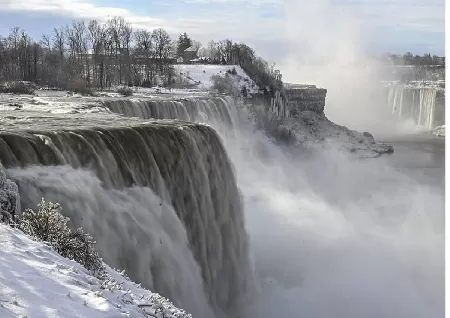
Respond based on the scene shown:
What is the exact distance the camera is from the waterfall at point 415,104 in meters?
70.3

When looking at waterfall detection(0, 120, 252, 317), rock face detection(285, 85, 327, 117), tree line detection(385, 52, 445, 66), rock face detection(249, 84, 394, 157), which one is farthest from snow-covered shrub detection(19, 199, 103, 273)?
tree line detection(385, 52, 445, 66)

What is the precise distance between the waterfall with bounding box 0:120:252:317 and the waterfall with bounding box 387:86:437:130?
61162mm

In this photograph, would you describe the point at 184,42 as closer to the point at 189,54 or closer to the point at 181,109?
the point at 189,54

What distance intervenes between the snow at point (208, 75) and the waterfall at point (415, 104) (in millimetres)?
29238

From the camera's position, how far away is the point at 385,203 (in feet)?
100

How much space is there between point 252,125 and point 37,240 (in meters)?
34.3

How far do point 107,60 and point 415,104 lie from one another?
40.9 meters

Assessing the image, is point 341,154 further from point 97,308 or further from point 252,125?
point 97,308

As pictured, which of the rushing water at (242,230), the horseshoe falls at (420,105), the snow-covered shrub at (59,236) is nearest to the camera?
the snow-covered shrub at (59,236)

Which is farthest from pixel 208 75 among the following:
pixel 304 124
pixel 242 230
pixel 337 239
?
pixel 242 230

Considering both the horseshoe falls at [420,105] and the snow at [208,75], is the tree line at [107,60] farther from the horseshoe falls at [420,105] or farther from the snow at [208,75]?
the horseshoe falls at [420,105]

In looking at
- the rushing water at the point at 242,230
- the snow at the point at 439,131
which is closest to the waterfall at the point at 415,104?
the snow at the point at 439,131

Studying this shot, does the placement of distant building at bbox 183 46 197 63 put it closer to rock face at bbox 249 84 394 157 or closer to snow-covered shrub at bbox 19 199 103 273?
rock face at bbox 249 84 394 157

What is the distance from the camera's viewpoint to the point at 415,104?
7494cm
